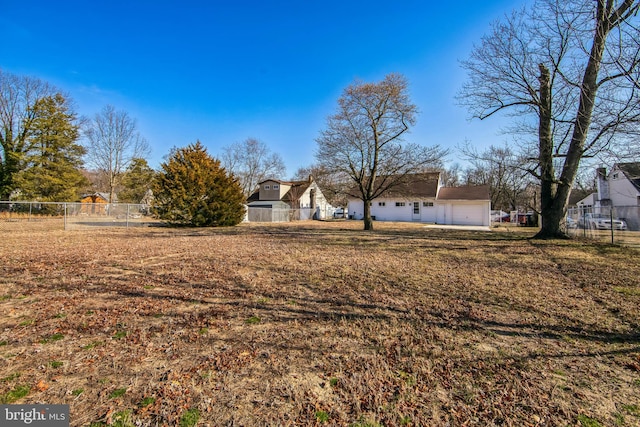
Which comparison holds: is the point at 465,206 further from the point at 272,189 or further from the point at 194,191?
the point at 194,191

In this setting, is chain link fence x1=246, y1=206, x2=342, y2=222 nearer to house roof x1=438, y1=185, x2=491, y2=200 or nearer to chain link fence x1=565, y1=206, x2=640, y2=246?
house roof x1=438, y1=185, x2=491, y2=200

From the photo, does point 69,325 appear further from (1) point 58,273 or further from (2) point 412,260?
(2) point 412,260

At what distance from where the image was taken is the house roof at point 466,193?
93.9 ft

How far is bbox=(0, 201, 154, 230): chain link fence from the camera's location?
1974cm

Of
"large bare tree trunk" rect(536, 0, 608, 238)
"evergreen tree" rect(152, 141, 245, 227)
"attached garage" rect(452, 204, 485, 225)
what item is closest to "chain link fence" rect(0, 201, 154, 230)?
"evergreen tree" rect(152, 141, 245, 227)

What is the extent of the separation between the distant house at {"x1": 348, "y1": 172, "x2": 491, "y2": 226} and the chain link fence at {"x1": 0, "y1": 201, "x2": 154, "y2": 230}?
1790 cm

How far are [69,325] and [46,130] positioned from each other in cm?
3379

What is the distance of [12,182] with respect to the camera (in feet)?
85.8

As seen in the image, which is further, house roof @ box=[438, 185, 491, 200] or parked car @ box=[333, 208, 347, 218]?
parked car @ box=[333, 208, 347, 218]

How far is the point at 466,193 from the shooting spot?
2992 centimetres

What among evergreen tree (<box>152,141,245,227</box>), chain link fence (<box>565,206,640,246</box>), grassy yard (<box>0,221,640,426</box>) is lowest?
grassy yard (<box>0,221,640,426</box>)

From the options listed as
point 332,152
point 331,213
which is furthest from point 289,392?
point 331,213

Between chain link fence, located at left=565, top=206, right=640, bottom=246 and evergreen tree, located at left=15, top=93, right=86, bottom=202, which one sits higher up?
evergreen tree, located at left=15, top=93, right=86, bottom=202

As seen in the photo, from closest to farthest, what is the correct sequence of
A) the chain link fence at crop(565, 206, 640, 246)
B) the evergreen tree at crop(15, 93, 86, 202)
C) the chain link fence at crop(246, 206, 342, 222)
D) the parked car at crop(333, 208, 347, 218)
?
the chain link fence at crop(565, 206, 640, 246) < the evergreen tree at crop(15, 93, 86, 202) < the chain link fence at crop(246, 206, 342, 222) < the parked car at crop(333, 208, 347, 218)
